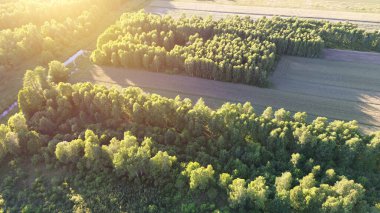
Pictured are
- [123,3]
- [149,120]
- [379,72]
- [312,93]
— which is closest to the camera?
[149,120]

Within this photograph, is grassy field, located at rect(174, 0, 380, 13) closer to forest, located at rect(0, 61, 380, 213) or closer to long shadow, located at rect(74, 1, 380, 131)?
long shadow, located at rect(74, 1, 380, 131)

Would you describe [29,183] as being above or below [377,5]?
below

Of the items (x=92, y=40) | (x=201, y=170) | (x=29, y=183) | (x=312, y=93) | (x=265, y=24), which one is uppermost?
(x=265, y=24)

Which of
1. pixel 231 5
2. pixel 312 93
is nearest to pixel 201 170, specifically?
pixel 312 93

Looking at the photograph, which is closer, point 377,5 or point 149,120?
point 149,120

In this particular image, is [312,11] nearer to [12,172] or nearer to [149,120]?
[149,120]

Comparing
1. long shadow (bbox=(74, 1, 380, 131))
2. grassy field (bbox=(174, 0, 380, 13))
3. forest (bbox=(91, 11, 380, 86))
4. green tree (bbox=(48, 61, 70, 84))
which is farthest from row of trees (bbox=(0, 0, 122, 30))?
grassy field (bbox=(174, 0, 380, 13))

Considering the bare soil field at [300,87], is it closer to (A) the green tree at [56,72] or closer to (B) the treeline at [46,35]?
(A) the green tree at [56,72]
